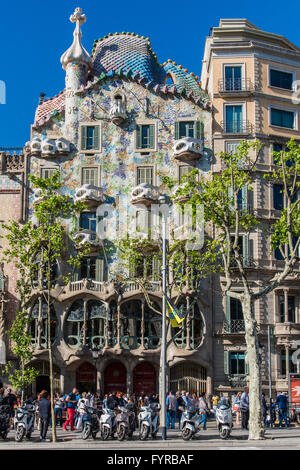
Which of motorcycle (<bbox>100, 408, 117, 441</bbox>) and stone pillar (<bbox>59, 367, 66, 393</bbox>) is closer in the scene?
motorcycle (<bbox>100, 408, 117, 441</bbox>)

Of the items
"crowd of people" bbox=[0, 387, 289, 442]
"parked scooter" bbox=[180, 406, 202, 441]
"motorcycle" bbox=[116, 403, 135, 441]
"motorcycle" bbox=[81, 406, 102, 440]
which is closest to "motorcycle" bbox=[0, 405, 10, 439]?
"crowd of people" bbox=[0, 387, 289, 442]

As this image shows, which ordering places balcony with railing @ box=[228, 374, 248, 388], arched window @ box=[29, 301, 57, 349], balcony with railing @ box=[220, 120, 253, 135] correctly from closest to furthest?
balcony with railing @ box=[228, 374, 248, 388], arched window @ box=[29, 301, 57, 349], balcony with railing @ box=[220, 120, 253, 135]

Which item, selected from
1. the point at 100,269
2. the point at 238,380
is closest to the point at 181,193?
the point at 100,269

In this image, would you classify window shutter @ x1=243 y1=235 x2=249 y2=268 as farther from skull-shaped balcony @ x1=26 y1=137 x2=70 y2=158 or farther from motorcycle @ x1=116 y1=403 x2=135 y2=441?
motorcycle @ x1=116 y1=403 x2=135 y2=441

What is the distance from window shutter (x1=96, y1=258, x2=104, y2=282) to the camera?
44.7m

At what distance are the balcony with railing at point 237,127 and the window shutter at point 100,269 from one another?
12.2 m

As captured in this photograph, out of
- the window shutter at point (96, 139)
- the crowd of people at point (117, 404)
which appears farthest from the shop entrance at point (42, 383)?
the window shutter at point (96, 139)

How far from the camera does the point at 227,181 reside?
29.1 m

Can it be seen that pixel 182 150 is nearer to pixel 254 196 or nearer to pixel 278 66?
pixel 254 196

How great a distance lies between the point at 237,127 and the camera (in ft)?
152

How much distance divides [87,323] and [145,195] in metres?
9.22

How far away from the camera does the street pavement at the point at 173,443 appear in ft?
76.5

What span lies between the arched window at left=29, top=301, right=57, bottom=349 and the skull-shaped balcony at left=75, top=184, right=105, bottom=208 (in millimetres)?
7335

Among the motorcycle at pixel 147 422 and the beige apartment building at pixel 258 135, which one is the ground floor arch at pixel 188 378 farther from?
the motorcycle at pixel 147 422
